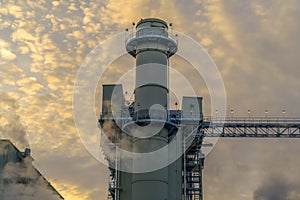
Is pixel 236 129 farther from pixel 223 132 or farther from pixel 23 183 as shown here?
pixel 23 183

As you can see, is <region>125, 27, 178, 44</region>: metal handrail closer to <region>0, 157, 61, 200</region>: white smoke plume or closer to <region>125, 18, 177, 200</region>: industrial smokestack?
<region>125, 18, 177, 200</region>: industrial smokestack

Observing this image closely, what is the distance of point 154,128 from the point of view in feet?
204

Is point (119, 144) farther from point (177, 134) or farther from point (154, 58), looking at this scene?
point (154, 58)

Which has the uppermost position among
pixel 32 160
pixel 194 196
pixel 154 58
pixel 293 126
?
pixel 154 58

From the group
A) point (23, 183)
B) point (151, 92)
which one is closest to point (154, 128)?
point (151, 92)

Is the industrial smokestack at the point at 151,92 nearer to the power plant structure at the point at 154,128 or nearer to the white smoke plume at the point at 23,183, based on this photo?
the power plant structure at the point at 154,128

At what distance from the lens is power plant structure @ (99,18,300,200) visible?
6172 cm

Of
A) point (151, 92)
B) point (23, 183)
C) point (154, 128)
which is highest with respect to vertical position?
point (151, 92)

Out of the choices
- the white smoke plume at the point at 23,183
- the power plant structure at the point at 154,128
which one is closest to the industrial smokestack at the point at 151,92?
the power plant structure at the point at 154,128

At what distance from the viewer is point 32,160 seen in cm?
5284

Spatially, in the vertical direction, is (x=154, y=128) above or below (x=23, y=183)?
above

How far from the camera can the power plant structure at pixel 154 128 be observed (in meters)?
61.7

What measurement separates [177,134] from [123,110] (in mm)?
7196

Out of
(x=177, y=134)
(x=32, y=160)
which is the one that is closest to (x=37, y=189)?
(x=32, y=160)
